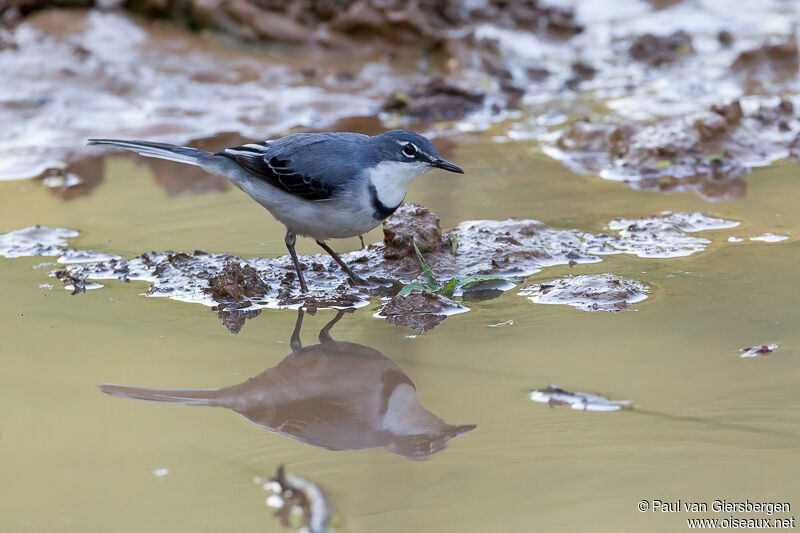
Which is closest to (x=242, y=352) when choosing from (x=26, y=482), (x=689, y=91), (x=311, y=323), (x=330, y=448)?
(x=311, y=323)

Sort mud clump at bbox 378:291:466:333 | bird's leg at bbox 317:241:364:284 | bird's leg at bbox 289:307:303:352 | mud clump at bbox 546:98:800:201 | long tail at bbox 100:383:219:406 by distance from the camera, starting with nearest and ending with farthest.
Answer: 1. long tail at bbox 100:383:219:406
2. bird's leg at bbox 289:307:303:352
3. mud clump at bbox 378:291:466:333
4. bird's leg at bbox 317:241:364:284
5. mud clump at bbox 546:98:800:201

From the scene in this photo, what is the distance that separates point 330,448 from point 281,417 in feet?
1.28

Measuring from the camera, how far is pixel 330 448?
367cm

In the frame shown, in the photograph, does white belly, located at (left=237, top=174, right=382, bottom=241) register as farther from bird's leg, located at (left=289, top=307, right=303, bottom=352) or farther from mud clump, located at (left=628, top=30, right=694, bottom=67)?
mud clump, located at (left=628, top=30, right=694, bottom=67)

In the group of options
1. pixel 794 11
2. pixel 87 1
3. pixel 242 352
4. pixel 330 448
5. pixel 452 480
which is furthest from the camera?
pixel 794 11

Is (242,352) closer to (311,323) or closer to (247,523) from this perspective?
(311,323)

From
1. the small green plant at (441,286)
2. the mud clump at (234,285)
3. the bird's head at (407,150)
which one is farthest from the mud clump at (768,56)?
the mud clump at (234,285)

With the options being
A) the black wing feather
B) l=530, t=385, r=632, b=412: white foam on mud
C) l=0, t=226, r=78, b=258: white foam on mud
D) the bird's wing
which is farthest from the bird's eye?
l=0, t=226, r=78, b=258: white foam on mud

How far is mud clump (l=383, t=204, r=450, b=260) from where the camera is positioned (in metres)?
5.77

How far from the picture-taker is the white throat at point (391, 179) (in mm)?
5297

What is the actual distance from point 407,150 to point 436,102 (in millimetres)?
4009

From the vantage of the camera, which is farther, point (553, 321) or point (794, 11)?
point (794, 11)

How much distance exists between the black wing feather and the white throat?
10.3 inches

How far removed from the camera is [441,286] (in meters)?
5.45
